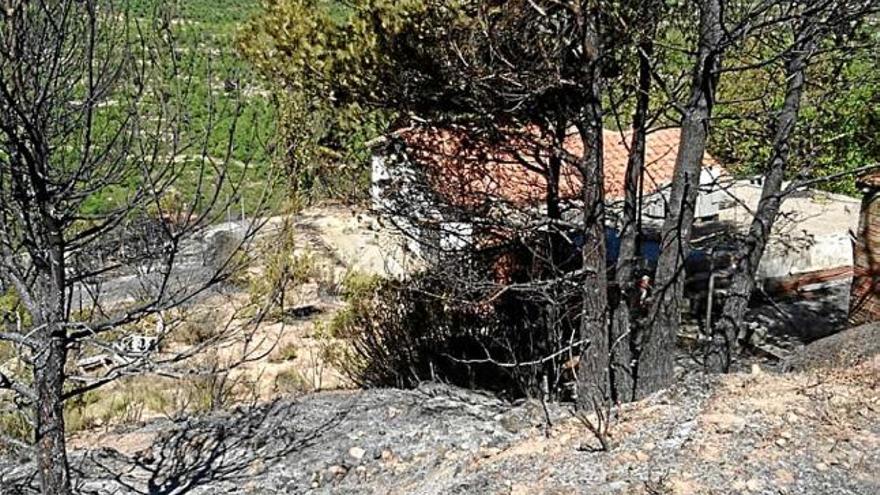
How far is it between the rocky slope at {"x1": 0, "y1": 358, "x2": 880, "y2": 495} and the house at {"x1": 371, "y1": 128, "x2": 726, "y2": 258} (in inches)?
56.6

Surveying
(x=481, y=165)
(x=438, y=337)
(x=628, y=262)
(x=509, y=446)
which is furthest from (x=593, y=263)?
(x=438, y=337)

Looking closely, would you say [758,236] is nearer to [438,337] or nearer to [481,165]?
[481,165]

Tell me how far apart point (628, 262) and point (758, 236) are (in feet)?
4.32

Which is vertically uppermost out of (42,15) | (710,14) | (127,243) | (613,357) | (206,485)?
(710,14)

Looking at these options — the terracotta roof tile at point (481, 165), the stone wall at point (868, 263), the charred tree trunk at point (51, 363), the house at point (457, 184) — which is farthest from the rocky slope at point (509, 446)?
the stone wall at point (868, 263)

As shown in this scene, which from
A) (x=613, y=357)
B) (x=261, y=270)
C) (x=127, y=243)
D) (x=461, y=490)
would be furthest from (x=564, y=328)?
(x=261, y=270)

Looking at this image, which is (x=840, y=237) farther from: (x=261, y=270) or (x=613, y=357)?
(x=261, y=270)

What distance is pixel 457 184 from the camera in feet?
24.5

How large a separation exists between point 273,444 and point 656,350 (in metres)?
2.94

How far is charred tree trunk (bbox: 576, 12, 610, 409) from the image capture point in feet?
19.8

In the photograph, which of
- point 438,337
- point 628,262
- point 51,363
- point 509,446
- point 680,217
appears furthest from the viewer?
point 438,337

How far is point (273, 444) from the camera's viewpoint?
6.41 meters

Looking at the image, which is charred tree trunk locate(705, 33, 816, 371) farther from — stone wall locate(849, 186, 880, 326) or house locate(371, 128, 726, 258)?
stone wall locate(849, 186, 880, 326)

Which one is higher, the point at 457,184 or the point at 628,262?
the point at 457,184
